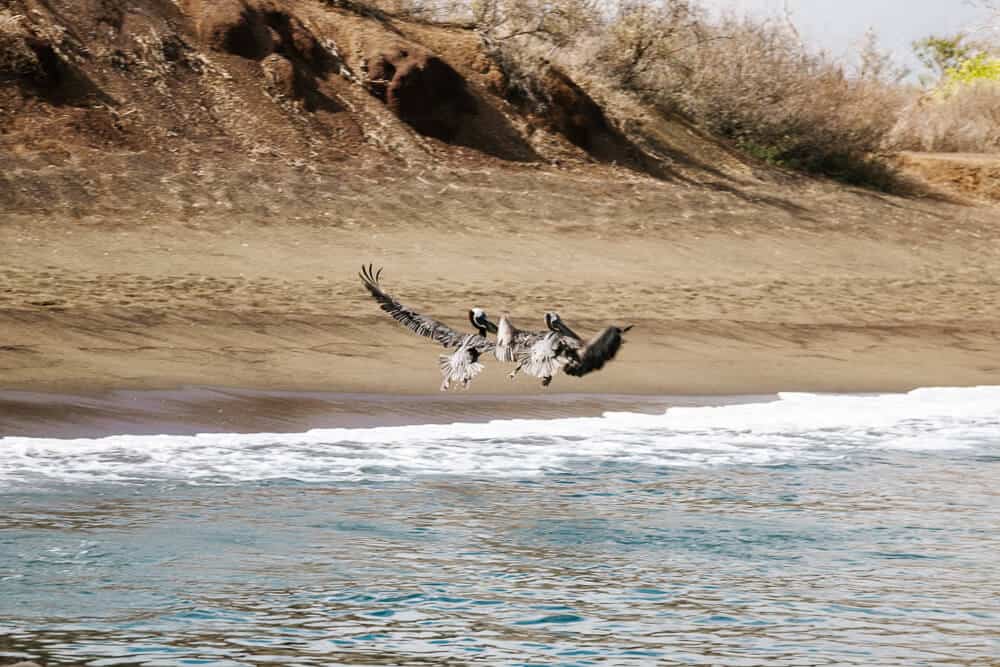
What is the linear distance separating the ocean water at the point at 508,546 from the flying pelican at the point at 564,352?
1.16 meters

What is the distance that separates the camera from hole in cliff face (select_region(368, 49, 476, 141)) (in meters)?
25.0

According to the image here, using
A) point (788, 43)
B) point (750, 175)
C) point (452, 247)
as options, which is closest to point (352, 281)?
point (452, 247)

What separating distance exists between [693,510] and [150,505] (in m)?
3.68

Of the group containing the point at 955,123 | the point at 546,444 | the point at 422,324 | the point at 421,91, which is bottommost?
the point at 546,444

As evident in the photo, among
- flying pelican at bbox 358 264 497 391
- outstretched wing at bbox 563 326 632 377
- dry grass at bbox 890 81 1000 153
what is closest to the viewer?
outstretched wing at bbox 563 326 632 377

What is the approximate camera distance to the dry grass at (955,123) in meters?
34.3

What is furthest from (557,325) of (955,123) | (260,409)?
(955,123)

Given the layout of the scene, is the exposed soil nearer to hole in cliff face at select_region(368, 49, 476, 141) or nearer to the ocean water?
hole in cliff face at select_region(368, 49, 476, 141)

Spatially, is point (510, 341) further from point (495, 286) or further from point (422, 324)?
point (495, 286)

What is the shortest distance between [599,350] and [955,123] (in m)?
28.8

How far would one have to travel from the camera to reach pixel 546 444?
1255cm

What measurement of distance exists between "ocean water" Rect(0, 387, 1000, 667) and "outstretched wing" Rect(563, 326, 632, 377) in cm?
122

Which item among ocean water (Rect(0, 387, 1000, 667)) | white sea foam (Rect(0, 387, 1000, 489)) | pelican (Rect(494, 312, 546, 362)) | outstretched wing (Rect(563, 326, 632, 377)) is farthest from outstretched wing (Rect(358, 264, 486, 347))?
white sea foam (Rect(0, 387, 1000, 489))

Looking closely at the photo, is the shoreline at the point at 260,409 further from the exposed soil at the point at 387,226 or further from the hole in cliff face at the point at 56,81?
the hole in cliff face at the point at 56,81
